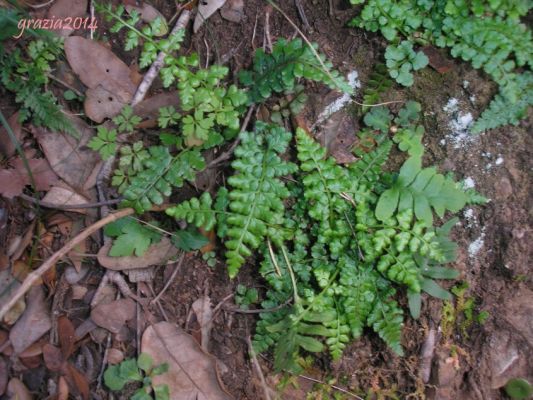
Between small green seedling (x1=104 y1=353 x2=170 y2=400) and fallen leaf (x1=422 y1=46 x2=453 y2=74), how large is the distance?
8.40ft

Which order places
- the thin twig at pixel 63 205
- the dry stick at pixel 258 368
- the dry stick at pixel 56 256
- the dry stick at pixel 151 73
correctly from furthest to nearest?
the dry stick at pixel 151 73, the thin twig at pixel 63 205, the dry stick at pixel 258 368, the dry stick at pixel 56 256

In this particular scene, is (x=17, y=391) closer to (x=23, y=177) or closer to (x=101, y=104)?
(x=23, y=177)

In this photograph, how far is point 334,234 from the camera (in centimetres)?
283

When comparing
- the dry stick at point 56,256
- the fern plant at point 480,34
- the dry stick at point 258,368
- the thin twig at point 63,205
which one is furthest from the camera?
the thin twig at point 63,205

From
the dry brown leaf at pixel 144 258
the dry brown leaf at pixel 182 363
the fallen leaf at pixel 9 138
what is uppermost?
the fallen leaf at pixel 9 138

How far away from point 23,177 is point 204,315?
A: 1.49m

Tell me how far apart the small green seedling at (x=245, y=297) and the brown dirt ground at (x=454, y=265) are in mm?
59

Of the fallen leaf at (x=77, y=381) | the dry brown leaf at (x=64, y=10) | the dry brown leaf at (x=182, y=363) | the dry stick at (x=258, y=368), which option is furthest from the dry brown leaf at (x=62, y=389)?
the dry brown leaf at (x=64, y=10)

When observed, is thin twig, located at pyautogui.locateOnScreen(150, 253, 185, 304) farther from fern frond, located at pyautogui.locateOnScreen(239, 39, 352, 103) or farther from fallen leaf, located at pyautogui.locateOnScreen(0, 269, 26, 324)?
fern frond, located at pyautogui.locateOnScreen(239, 39, 352, 103)

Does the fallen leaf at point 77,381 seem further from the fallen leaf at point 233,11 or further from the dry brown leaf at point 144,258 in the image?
the fallen leaf at point 233,11

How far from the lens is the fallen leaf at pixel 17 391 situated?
2.98 metres

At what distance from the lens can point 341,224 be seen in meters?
2.85

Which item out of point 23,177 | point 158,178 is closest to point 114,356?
point 158,178

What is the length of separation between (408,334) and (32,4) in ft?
10.8
